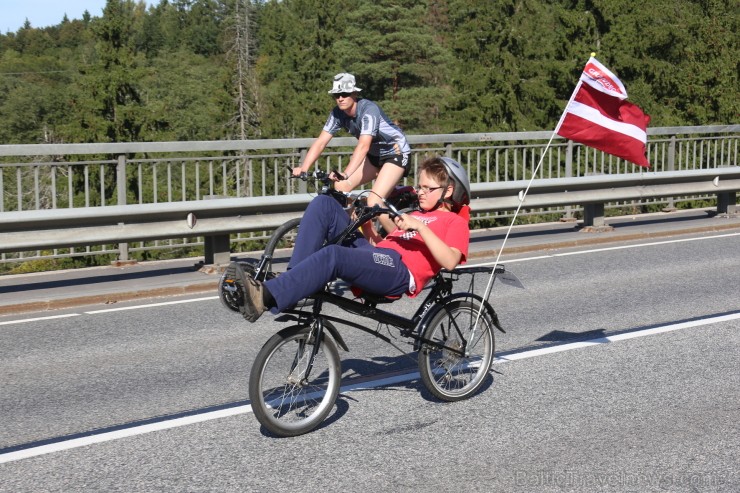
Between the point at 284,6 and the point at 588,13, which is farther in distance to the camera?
the point at 284,6

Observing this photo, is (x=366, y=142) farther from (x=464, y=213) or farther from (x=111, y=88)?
(x=111, y=88)

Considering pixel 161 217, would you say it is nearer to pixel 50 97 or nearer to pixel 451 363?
pixel 451 363

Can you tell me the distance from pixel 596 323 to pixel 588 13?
38.9 m

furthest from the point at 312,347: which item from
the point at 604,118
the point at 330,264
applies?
the point at 604,118

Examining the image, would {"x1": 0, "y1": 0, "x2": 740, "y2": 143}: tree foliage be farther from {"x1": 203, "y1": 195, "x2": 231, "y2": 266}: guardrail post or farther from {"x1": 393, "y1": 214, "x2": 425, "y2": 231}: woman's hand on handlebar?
{"x1": 393, "y1": 214, "x2": 425, "y2": 231}: woman's hand on handlebar

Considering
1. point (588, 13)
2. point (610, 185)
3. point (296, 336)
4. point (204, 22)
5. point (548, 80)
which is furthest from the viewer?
point (204, 22)

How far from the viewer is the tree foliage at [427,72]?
1773 inches

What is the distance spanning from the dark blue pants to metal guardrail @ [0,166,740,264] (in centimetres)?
480

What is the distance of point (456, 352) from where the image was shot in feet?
20.4

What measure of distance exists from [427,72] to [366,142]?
75956 mm

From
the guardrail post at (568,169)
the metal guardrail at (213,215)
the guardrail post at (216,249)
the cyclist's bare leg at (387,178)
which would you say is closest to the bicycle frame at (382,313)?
the cyclist's bare leg at (387,178)

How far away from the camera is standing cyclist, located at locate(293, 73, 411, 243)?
8516 mm

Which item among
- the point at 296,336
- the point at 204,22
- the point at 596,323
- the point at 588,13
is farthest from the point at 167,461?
the point at 204,22

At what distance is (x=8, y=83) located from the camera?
141 meters
